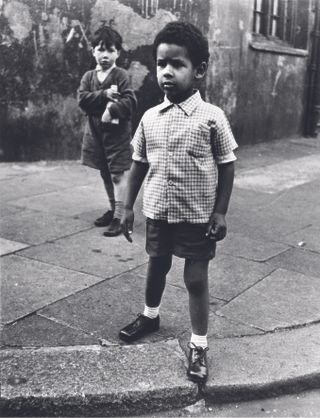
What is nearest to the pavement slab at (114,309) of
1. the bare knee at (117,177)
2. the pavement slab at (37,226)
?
the pavement slab at (37,226)

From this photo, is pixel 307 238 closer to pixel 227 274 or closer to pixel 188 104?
pixel 227 274

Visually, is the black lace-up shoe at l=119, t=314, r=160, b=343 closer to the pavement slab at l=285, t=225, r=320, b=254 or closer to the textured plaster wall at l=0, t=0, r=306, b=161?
the pavement slab at l=285, t=225, r=320, b=254

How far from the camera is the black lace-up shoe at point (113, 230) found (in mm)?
4608

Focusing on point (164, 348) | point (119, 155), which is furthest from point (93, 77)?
point (164, 348)

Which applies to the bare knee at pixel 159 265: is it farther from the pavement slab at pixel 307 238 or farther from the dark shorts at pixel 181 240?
the pavement slab at pixel 307 238

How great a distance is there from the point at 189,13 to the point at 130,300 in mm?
5996

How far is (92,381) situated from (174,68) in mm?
1435

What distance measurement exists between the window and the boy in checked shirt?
8.41m

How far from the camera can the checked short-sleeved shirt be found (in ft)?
8.23

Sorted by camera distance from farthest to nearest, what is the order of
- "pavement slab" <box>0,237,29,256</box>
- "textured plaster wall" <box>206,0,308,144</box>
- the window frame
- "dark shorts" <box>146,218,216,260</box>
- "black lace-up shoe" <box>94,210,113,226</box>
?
the window frame
"textured plaster wall" <box>206,0,308,144</box>
"black lace-up shoe" <box>94,210,113,226</box>
"pavement slab" <box>0,237,29,256</box>
"dark shorts" <box>146,218,216,260</box>

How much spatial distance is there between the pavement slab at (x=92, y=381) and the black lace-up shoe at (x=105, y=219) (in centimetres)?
223

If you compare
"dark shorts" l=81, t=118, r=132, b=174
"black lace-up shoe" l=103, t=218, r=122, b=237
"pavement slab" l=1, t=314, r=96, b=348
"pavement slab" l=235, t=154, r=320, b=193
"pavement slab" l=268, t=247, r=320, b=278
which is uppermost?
"dark shorts" l=81, t=118, r=132, b=174

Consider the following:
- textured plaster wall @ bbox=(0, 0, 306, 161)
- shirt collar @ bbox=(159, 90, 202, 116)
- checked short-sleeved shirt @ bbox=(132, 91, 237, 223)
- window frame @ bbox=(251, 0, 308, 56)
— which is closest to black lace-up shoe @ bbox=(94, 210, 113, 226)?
checked short-sleeved shirt @ bbox=(132, 91, 237, 223)

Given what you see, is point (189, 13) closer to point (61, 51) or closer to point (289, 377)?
point (61, 51)
